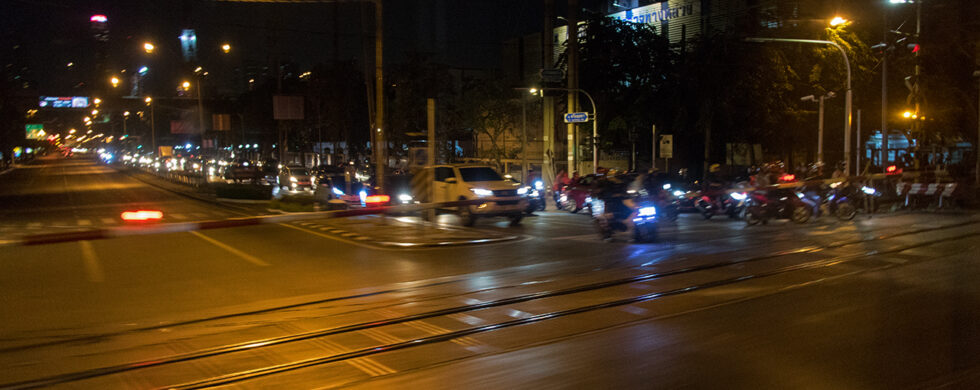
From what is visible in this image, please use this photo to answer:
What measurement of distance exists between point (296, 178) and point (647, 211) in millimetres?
28859

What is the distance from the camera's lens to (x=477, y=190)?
1877cm

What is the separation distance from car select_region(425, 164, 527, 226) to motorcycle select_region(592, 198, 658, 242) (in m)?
3.61

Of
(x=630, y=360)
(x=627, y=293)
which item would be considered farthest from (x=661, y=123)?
(x=630, y=360)

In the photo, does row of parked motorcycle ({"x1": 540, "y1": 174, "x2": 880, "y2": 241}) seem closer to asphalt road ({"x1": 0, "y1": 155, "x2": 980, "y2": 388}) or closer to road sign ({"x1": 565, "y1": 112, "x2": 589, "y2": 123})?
asphalt road ({"x1": 0, "y1": 155, "x2": 980, "y2": 388})

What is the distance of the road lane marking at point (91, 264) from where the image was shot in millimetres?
11305

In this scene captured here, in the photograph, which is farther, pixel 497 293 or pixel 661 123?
pixel 661 123

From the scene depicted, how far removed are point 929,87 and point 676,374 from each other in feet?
121

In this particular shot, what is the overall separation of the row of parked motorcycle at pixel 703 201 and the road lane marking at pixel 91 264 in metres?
9.46

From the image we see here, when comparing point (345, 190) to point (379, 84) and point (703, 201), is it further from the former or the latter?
point (703, 201)

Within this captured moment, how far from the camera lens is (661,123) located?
39.6 m

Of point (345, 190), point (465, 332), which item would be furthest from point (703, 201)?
point (465, 332)

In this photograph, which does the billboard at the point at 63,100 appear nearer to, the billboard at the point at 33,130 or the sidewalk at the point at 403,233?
the billboard at the point at 33,130

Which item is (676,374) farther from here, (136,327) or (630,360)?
(136,327)

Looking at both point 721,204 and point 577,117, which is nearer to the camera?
point 721,204
